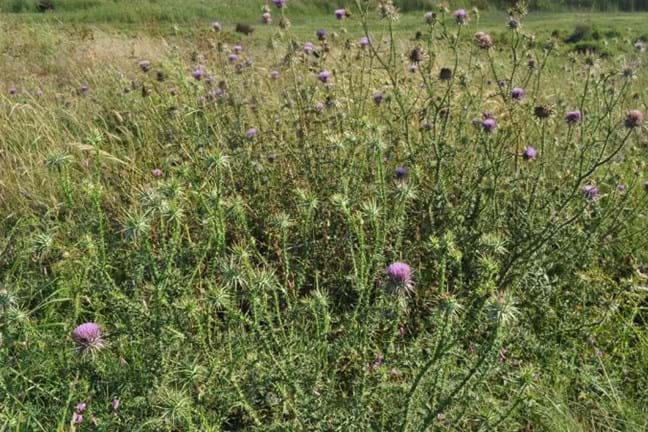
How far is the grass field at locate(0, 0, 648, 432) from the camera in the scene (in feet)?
6.12

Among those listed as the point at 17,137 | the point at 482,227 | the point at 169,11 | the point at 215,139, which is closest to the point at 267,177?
the point at 215,139

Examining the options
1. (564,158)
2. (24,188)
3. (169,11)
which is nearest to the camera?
(564,158)

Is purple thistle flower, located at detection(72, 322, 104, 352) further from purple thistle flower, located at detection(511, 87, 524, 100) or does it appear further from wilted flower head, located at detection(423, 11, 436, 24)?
purple thistle flower, located at detection(511, 87, 524, 100)

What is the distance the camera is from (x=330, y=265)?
2947mm

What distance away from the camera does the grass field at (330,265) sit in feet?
6.12

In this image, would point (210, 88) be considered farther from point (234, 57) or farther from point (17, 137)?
point (17, 137)

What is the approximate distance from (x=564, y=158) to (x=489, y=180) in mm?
561

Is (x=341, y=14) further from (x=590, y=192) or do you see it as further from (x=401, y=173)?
(x=590, y=192)

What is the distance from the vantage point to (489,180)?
3.12 metres

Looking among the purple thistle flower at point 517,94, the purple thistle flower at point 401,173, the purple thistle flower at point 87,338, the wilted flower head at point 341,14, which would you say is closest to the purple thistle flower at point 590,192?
Result: the purple thistle flower at point 517,94

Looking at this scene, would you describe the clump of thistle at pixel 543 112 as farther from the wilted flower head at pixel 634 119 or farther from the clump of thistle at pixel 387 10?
the clump of thistle at pixel 387 10

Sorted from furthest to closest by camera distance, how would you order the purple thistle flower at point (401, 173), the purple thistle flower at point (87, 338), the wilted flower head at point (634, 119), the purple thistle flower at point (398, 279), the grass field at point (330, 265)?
the purple thistle flower at point (401, 173) < the wilted flower head at point (634, 119) < the grass field at point (330, 265) < the purple thistle flower at point (87, 338) < the purple thistle flower at point (398, 279)

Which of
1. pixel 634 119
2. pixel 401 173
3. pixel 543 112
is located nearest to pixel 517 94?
pixel 543 112

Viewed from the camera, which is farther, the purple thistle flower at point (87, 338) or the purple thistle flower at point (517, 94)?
Answer: the purple thistle flower at point (517, 94)
